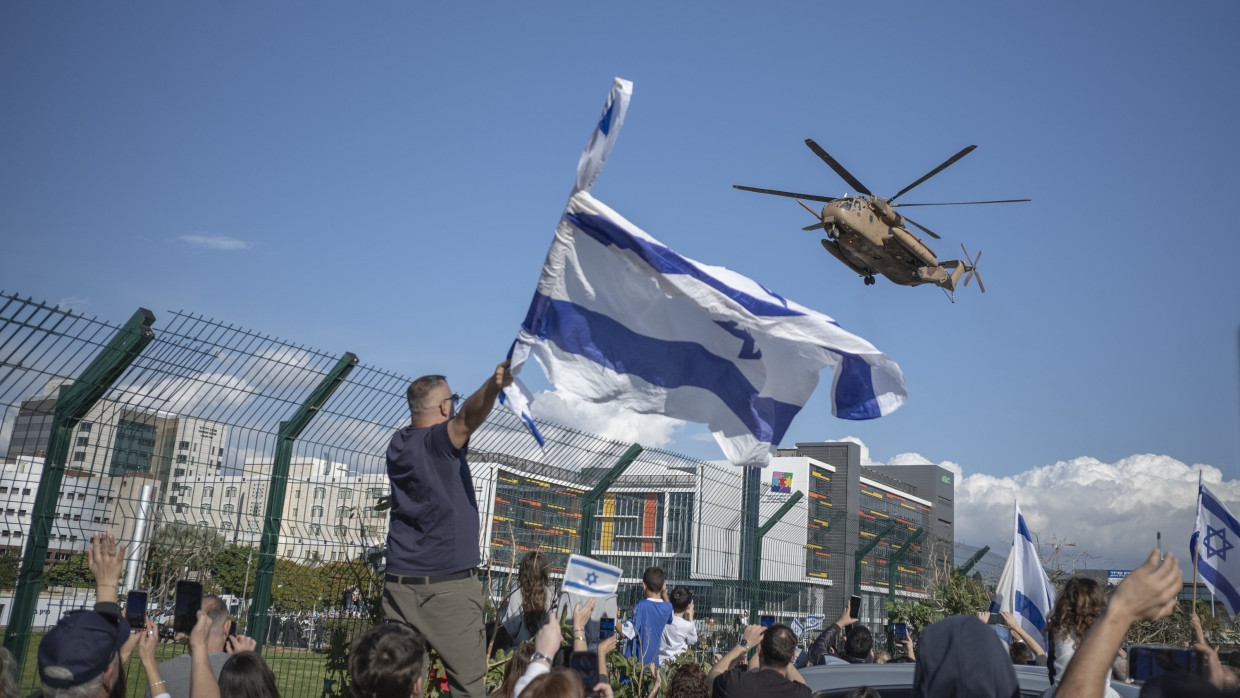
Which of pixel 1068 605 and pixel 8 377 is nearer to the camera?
pixel 1068 605

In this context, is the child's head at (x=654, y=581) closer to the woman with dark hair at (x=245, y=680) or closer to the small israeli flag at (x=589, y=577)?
the small israeli flag at (x=589, y=577)

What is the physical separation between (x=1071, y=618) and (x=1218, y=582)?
6.12 meters

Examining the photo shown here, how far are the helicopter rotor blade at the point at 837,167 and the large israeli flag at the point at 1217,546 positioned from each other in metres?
14.5

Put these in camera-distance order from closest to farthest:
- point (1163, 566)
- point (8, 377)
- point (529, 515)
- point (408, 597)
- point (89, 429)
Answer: point (1163, 566)
point (408, 597)
point (8, 377)
point (89, 429)
point (529, 515)

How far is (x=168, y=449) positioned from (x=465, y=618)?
2.80 m

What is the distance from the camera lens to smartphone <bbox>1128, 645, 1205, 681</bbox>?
2094mm

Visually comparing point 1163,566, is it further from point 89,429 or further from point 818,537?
point 818,537

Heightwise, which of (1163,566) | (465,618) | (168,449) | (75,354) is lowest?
(465,618)

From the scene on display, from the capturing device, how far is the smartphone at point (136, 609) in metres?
4.15

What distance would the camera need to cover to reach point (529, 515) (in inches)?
358

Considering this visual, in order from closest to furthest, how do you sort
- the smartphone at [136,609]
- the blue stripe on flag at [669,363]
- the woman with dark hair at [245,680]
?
the woman with dark hair at [245,680]
the smartphone at [136,609]
the blue stripe on flag at [669,363]

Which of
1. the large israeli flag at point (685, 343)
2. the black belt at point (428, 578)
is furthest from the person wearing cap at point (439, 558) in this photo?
the large israeli flag at point (685, 343)

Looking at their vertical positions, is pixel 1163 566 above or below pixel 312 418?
below

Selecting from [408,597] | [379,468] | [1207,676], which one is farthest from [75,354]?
[1207,676]
